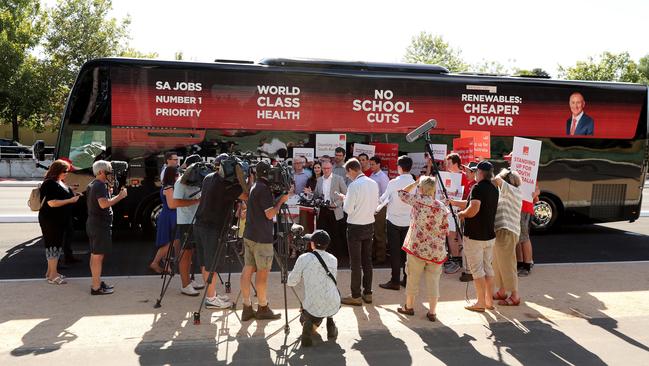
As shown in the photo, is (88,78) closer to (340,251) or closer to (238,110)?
(238,110)

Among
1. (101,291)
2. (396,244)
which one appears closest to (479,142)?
(396,244)

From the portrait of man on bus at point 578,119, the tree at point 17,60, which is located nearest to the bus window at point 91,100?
the portrait of man on bus at point 578,119

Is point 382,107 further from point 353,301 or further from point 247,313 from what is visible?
point 247,313

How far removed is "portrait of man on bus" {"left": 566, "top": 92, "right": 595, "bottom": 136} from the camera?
39.7 feet

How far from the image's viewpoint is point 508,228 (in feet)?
23.3

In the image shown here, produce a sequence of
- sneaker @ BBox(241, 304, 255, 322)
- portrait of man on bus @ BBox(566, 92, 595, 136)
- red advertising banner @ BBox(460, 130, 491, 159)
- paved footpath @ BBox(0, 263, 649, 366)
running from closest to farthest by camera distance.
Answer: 1. paved footpath @ BBox(0, 263, 649, 366)
2. sneaker @ BBox(241, 304, 255, 322)
3. red advertising banner @ BBox(460, 130, 491, 159)
4. portrait of man on bus @ BBox(566, 92, 595, 136)

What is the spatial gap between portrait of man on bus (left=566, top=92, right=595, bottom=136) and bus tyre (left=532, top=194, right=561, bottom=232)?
151 centimetres

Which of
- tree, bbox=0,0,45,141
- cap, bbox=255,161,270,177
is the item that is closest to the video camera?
cap, bbox=255,161,270,177

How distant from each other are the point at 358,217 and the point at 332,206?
1.96 metres

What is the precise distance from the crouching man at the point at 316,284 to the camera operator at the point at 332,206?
2956 mm

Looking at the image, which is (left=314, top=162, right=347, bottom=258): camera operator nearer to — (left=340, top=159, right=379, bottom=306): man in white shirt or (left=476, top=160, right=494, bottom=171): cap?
(left=340, top=159, right=379, bottom=306): man in white shirt

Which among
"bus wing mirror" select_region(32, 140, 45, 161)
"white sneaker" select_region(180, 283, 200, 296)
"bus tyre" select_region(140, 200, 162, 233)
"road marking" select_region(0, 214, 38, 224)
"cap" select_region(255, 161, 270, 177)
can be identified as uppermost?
"cap" select_region(255, 161, 270, 177)

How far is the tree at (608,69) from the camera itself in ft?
150

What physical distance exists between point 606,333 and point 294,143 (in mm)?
6244
